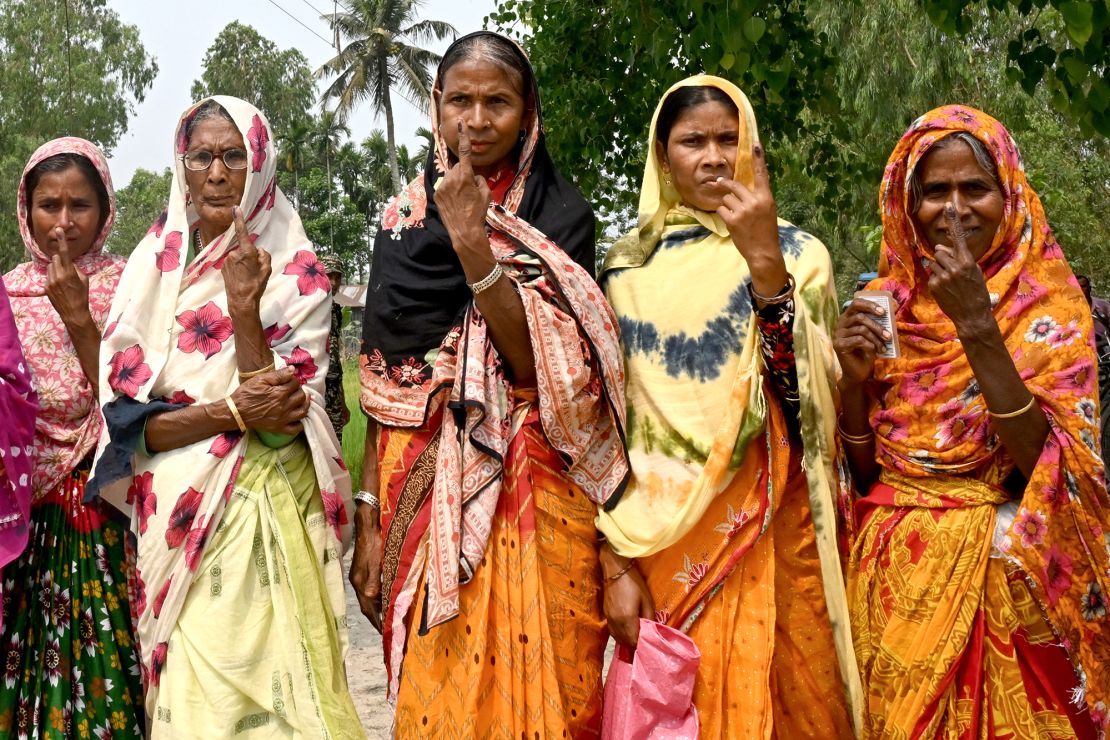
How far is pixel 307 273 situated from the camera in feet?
11.5

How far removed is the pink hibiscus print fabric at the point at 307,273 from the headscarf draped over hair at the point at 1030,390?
177cm

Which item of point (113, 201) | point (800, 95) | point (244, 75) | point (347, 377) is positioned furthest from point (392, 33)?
point (113, 201)

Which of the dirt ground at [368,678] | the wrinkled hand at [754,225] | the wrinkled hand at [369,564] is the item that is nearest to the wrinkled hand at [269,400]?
the wrinkled hand at [369,564]

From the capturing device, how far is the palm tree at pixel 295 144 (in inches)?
1829

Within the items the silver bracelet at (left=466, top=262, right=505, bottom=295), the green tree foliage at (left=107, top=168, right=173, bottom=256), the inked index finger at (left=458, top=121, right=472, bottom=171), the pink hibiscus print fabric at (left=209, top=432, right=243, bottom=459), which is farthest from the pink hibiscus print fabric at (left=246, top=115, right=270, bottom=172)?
the green tree foliage at (left=107, top=168, right=173, bottom=256)

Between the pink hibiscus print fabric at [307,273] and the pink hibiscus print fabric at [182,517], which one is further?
the pink hibiscus print fabric at [307,273]

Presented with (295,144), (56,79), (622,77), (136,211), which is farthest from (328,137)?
(622,77)

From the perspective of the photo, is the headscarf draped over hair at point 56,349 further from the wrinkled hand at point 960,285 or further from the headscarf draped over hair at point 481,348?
the wrinkled hand at point 960,285

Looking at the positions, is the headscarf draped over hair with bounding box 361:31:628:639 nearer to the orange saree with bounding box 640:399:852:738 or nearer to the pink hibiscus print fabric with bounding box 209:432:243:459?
the orange saree with bounding box 640:399:852:738

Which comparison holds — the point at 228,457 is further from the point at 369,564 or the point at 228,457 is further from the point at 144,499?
the point at 369,564

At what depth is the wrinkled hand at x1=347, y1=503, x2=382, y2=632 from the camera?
129 inches

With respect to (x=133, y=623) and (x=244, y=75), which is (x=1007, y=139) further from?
(x=244, y=75)

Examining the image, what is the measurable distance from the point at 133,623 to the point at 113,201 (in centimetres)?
151

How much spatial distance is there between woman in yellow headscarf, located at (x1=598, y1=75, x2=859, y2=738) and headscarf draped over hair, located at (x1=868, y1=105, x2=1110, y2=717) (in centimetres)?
23
